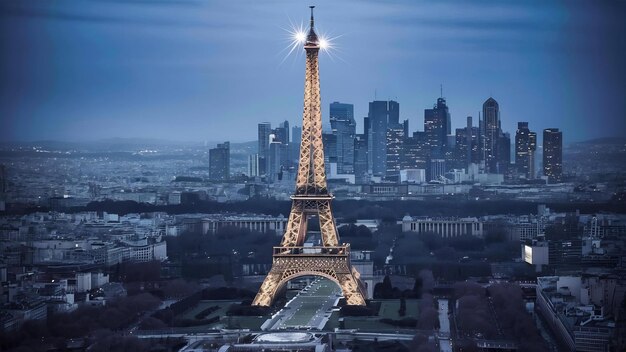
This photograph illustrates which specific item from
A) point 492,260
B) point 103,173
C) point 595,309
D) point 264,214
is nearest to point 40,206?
point 103,173

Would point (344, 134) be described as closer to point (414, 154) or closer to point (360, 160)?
point (360, 160)

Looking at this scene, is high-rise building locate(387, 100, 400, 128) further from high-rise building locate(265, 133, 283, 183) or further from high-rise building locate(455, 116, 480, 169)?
high-rise building locate(265, 133, 283, 183)

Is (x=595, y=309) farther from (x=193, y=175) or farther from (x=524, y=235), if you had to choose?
(x=193, y=175)

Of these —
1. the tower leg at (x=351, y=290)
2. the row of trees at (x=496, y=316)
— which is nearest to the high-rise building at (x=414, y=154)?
the row of trees at (x=496, y=316)

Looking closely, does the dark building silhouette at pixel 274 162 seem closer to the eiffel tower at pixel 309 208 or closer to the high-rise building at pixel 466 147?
the high-rise building at pixel 466 147

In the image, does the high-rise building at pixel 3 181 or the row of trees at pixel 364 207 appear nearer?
the high-rise building at pixel 3 181

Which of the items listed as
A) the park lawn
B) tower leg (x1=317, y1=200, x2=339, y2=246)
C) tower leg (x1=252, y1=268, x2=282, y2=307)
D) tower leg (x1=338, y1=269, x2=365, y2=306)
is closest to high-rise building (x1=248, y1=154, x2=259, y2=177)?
tower leg (x1=317, y1=200, x2=339, y2=246)
